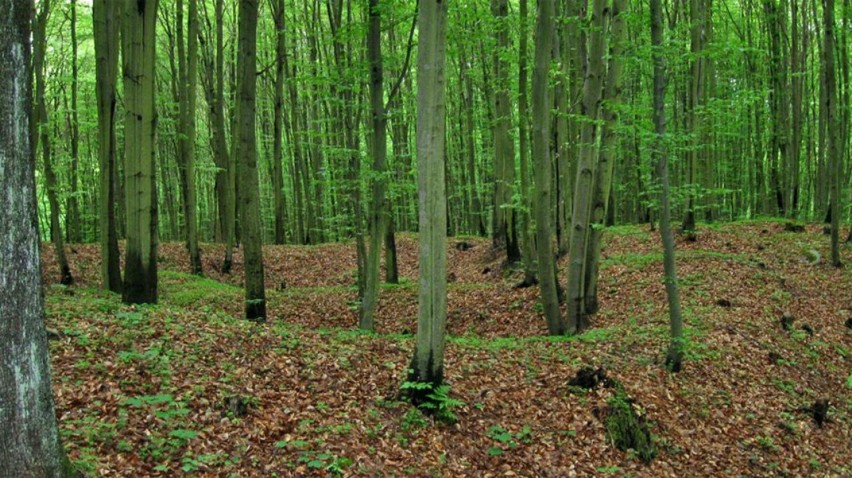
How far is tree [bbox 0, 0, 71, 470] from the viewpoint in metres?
3.08

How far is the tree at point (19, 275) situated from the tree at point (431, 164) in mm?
3467

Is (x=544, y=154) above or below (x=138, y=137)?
below

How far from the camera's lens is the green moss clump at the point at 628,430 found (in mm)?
6653

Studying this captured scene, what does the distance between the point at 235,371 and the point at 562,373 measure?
4.40 meters

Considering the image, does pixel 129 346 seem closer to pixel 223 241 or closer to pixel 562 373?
pixel 562 373

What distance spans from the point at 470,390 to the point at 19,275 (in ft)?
17.0

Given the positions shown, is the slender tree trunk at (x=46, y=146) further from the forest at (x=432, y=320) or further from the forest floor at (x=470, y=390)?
the forest floor at (x=470, y=390)

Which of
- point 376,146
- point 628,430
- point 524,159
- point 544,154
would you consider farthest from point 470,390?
point 524,159

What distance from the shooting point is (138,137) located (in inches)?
343

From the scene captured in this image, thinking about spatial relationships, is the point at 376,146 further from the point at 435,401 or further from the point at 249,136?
the point at 435,401

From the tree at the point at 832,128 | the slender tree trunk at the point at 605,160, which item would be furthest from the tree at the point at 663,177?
the tree at the point at 832,128

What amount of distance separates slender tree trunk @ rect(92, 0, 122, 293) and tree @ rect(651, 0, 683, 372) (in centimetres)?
928

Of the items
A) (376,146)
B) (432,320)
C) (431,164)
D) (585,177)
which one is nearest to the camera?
(431,164)

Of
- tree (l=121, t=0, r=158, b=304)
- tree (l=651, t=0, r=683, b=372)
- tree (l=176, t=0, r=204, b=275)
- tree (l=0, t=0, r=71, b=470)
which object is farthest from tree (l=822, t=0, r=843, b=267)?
tree (l=0, t=0, r=71, b=470)
